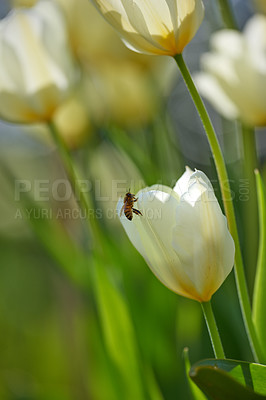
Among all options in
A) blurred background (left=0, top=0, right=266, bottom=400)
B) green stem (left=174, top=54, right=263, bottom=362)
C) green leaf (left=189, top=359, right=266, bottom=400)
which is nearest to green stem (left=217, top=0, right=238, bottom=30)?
blurred background (left=0, top=0, right=266, bottom=400)

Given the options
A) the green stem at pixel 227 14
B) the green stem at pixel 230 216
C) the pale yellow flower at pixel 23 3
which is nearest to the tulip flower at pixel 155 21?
the green stem at pixel 230 216

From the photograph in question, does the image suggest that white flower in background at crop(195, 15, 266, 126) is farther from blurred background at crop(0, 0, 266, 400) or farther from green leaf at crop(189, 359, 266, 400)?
green leaf at crop(189, 359, 266, 400)

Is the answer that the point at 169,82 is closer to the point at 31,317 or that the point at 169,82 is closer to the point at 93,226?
→ the point at 93,226

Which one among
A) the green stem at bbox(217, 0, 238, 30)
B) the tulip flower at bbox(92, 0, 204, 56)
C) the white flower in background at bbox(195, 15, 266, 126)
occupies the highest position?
the green stem at bbox(217, 0, 238, 30)

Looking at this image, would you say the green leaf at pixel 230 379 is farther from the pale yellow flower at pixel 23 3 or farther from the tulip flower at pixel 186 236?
the pale yellow flower at pixel 23 3

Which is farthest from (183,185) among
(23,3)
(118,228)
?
(23,3)

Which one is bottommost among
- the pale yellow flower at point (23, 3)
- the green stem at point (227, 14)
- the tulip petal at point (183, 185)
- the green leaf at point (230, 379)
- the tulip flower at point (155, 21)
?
the green leaf at point (230, 379)
